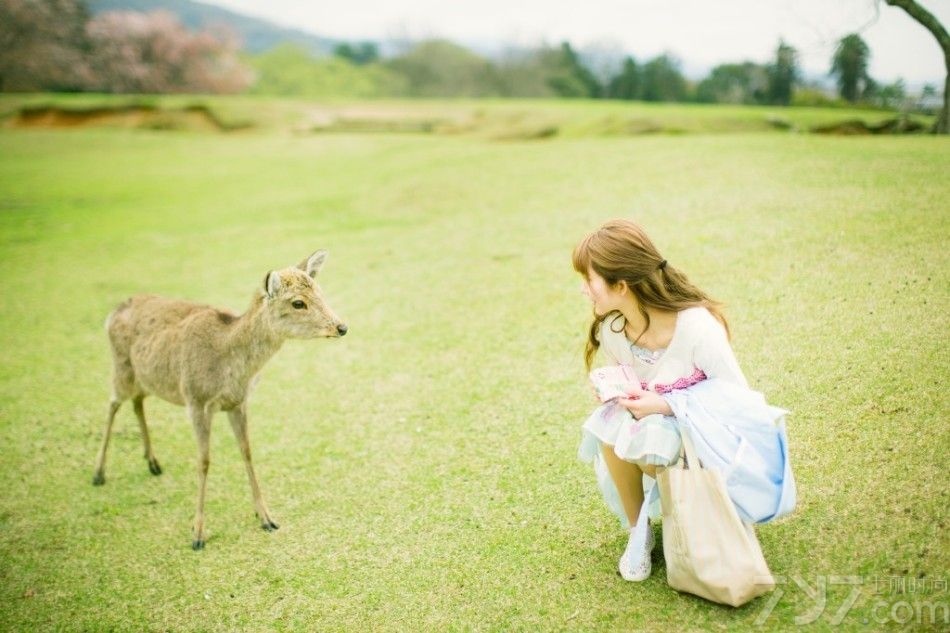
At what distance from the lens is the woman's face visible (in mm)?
3186

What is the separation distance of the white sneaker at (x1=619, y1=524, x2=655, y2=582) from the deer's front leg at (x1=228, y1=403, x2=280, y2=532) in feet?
8.46

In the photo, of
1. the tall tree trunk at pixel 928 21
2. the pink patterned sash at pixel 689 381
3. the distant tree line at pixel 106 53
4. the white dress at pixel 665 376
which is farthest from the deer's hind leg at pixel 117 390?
the distant tree line at pixel 106 53

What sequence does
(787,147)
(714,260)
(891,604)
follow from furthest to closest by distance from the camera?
(787,147) → (714,260) → (891,604)

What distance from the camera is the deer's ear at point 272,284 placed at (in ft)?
13.7

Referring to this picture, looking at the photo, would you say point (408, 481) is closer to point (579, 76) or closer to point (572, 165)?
point (572, 165)

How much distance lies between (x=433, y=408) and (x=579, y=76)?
4151 cm

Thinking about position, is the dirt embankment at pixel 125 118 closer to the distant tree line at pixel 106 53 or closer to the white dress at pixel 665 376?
the distant tree line at pixel 106 53

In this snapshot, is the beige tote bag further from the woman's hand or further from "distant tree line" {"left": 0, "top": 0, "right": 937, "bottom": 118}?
"distant tree line" {"left": 0, "top": 0, "right": 937, "bottom": 118}

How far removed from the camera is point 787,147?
35.0ft

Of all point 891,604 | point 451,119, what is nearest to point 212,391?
point 891,604

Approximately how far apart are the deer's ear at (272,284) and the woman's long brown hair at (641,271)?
2228 millimetres

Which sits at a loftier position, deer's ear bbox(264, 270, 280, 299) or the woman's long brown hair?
the woman's long brown hair

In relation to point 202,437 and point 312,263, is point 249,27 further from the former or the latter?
point 202,437

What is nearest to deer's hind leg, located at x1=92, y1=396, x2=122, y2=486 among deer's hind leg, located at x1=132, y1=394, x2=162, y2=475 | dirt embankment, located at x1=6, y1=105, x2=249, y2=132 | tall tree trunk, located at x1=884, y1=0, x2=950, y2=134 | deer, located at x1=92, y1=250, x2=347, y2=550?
deer's hind leg, located at x1=132, y1=394, x2=162, y2=475
